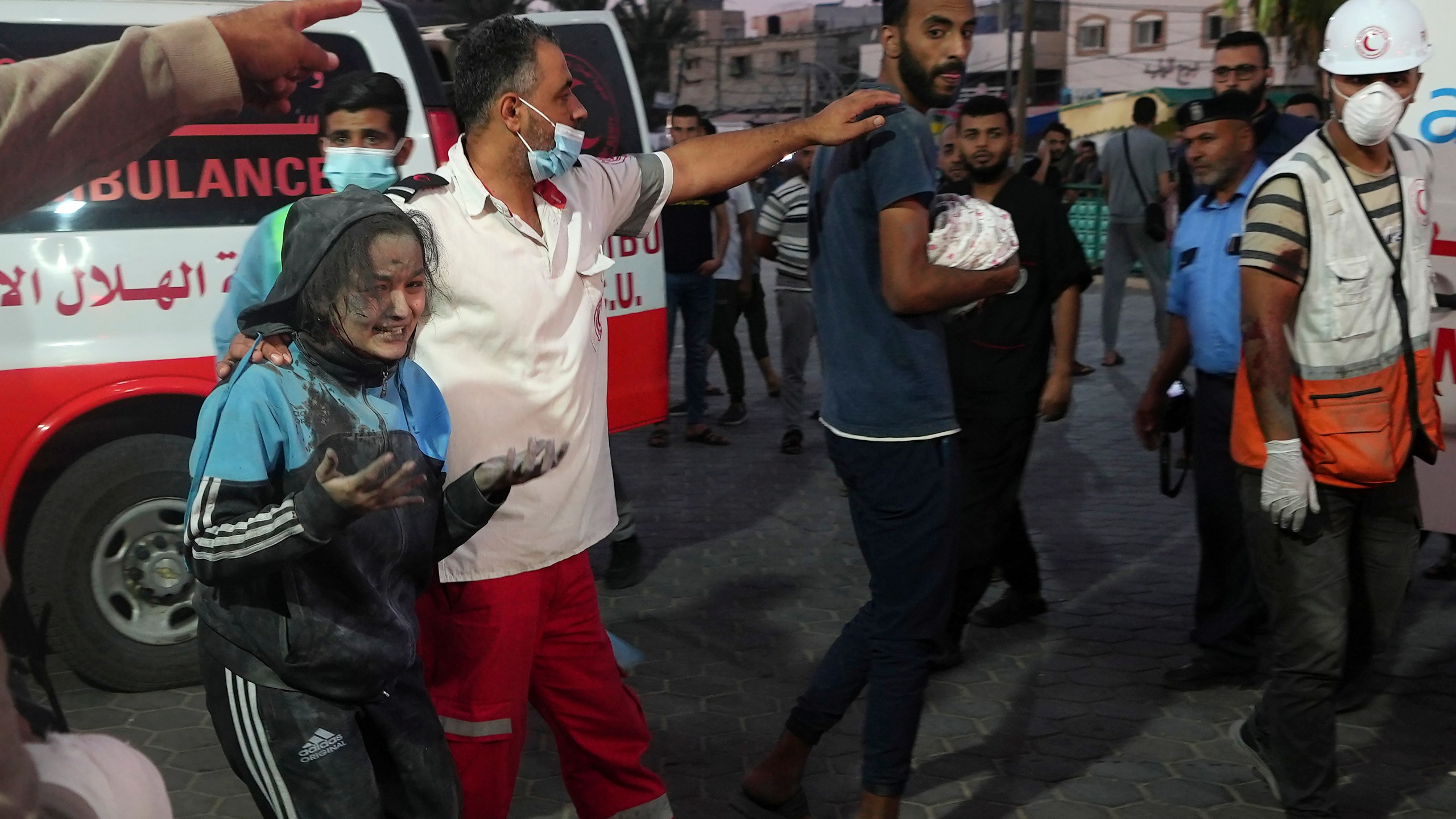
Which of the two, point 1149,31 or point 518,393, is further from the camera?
point 1149,31

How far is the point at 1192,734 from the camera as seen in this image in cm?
436

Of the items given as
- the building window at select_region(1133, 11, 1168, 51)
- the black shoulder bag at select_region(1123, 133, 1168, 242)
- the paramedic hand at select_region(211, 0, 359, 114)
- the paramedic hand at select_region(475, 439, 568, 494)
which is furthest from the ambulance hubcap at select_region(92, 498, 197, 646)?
the building window at select_region(1133, 11, 1168, 51)

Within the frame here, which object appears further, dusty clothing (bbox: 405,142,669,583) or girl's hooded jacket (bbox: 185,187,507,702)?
dusty clothing (bbox: 405,142,669,583)

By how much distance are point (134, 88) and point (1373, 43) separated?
3047 millimetres

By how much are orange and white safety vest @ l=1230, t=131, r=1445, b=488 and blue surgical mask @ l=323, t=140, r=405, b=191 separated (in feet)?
7.66

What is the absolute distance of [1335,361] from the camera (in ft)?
11.6

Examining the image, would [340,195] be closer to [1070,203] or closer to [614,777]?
[614,777]

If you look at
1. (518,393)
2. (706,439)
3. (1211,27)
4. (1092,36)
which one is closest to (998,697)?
(518,393)

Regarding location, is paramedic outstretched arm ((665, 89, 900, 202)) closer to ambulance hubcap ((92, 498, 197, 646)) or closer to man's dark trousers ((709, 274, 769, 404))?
ambulance hubcap ((92, 498, 197, 646))

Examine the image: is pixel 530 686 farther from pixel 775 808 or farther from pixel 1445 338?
pixel 1445 338

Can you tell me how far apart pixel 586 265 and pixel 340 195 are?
25.2 inches

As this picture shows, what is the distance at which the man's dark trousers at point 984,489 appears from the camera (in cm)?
491

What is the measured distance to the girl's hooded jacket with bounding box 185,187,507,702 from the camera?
2117 millimetres

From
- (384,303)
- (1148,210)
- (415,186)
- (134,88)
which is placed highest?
(134,88)
